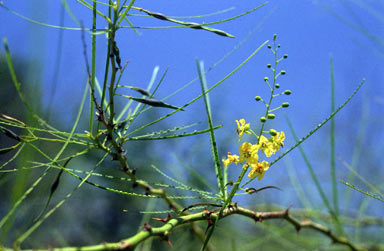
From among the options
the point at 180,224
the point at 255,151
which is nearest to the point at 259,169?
the point at 255,151

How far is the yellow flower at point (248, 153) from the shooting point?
0.63 meters

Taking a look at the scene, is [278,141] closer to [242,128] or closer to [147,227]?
[242,128]

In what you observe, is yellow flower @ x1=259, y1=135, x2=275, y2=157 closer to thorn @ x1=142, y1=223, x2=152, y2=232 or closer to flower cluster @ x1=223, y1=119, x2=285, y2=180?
flower cluster @ x1=223, y1=119, x2=285, y2=180

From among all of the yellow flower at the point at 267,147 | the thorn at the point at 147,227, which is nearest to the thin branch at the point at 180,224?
the thorn at the point at 147,227

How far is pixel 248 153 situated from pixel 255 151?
0.01 meters

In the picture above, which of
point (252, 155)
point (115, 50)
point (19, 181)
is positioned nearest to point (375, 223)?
point (252, 155)

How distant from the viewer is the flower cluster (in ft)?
2.10

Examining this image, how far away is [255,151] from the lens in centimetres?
64

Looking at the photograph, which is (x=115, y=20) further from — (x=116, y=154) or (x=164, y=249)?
(x=164, y=249)

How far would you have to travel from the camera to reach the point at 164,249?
210 cm

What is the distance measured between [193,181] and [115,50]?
1132mm

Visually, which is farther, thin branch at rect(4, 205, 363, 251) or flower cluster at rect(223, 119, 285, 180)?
flower cluster at rect(223, 119, 285, 180)

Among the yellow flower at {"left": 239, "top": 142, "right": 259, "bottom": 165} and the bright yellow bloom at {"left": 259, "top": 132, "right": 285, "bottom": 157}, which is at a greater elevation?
the bright yellow bloom at {"left": 259, "top": 132, "right": 285, "bottom": 157}

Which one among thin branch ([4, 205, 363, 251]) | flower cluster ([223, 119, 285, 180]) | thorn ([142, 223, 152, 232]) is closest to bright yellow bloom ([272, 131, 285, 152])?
flower cluster ([223, 119, 285, 180])
